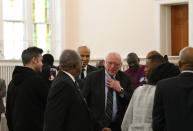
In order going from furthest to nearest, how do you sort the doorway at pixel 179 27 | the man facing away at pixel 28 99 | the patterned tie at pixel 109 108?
the doorway at pixel 179 27
the patterned tie at pixel 109 108
the man facing away at pixel 28 99

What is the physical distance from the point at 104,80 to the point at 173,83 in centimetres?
156

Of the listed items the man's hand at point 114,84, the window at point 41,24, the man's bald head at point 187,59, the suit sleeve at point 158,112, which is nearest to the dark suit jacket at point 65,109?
the suit sleeve at point 158,112

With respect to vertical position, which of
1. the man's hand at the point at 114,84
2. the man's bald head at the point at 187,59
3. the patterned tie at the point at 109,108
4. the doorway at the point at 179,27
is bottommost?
the patterned tie at the point at 109,108

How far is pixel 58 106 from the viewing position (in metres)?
3.99

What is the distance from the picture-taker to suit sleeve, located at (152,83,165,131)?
4.07 meters

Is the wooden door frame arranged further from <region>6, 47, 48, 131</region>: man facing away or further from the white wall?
<region>6, 47, 48, 131</region>: man facing away

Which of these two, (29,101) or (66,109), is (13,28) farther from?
(66,109)

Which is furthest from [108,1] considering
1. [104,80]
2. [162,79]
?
[162,79]

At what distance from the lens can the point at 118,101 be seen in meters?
5.38

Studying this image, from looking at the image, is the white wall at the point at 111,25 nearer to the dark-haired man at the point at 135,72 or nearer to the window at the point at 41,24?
the window at the point at 41,24

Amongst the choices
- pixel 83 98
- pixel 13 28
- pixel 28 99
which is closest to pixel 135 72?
pixel 28 99

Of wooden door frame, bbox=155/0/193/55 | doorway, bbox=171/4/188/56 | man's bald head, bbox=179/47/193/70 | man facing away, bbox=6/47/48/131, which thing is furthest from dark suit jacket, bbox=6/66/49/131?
doorway, bbox=171/4/188/56

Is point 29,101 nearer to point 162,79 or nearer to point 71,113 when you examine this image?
point 71,113

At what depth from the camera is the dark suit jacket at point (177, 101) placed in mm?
3939
